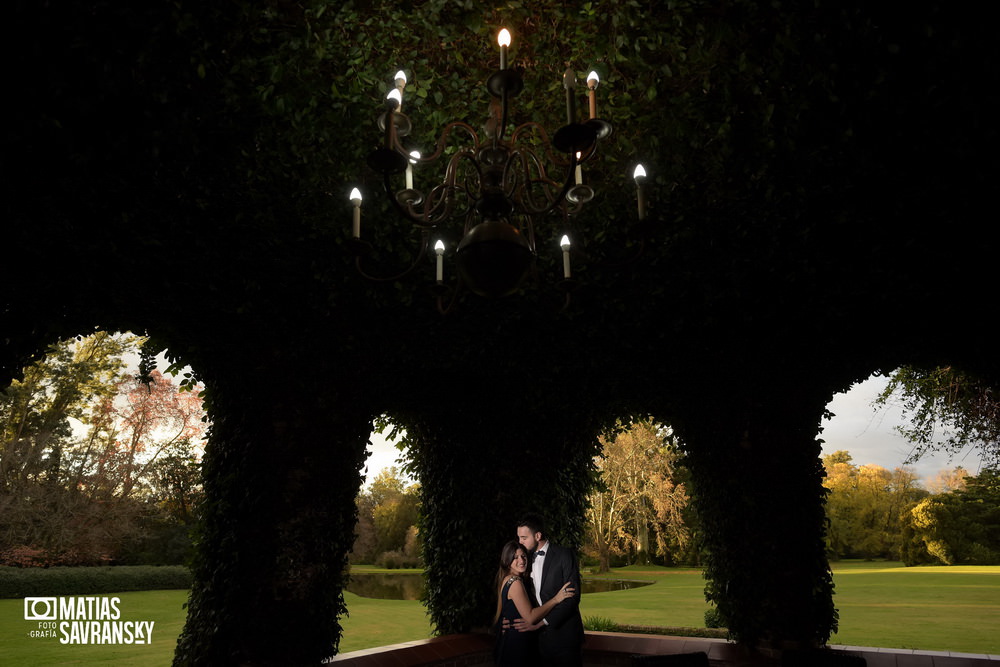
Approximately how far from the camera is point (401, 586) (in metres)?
23.4

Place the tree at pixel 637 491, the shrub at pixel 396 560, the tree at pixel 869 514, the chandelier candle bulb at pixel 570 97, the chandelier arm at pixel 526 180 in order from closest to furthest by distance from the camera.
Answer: the chandelier candle bulb at pixel 570 97, the chandelier arm at pixel 526 180, the tree at pixel 637 491, the shrub at pixel 396 560, the tree at pixel 869 514

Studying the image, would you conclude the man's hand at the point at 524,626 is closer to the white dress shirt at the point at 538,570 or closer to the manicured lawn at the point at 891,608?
the white dress shirt at the point at 538,570

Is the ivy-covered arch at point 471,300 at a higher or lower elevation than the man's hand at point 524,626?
higher

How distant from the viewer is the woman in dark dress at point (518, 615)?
4.31 meters

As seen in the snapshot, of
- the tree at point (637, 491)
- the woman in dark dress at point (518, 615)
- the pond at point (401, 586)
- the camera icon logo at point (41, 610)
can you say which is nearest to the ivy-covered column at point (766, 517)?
the woman in dark dress at point (518, 615)

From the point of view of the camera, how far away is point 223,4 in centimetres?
373

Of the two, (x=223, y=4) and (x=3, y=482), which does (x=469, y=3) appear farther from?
(x=3, y=482)

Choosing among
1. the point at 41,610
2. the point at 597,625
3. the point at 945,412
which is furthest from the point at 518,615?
the point at 41,610

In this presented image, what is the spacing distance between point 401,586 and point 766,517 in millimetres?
19578

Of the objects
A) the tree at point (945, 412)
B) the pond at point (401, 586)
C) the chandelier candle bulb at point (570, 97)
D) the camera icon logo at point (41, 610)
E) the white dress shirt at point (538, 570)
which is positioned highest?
the chandelier candle bulb at point (570, 97)

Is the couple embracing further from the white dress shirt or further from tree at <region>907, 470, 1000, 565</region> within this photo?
tree at <region>907, 470, 1000, 565</region>

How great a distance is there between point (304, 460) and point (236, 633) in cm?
183

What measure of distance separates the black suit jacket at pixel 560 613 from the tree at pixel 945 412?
757 centimetres

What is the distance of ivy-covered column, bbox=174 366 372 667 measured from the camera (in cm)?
589
